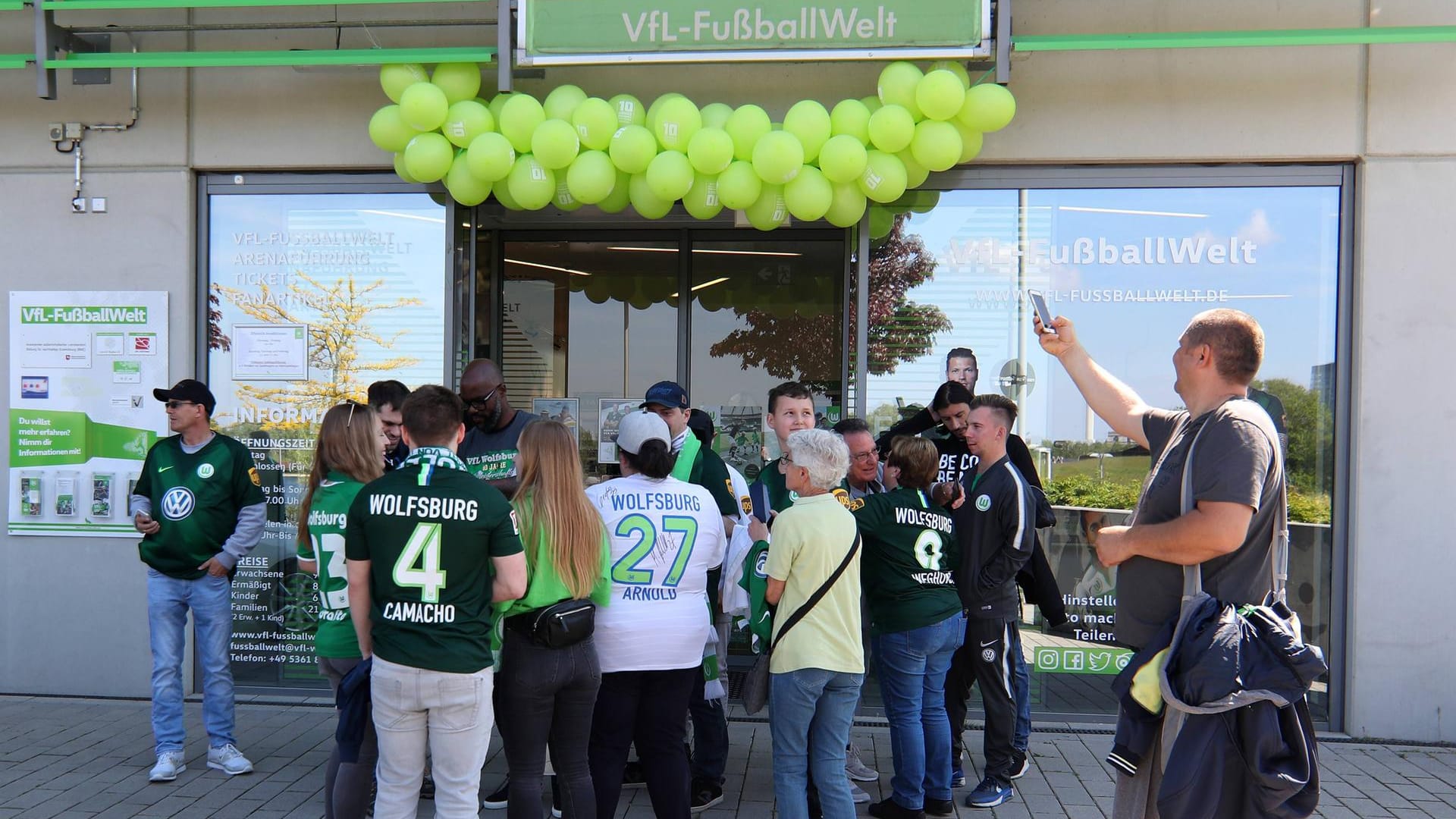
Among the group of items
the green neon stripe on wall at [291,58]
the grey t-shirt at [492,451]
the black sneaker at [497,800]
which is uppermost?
the green neon stripe on wall at [291,58]

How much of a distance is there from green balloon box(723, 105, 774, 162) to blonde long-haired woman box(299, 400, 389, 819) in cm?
236

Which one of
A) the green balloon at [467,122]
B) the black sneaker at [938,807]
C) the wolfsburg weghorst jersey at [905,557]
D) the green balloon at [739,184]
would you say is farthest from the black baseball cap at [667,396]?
the black sneaker at [938,807]

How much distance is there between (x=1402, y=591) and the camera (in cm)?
601

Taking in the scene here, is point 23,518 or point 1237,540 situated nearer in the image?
point 1237,540

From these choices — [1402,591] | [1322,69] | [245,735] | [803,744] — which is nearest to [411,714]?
[803,744]

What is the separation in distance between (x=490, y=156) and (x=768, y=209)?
146 centimetres

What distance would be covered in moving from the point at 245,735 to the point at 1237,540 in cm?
522

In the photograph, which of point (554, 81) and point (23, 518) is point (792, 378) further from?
point (23, 518)

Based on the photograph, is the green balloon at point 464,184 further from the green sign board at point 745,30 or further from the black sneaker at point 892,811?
the black sneaker at point 892,811

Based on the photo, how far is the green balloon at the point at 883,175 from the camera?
5660 mm

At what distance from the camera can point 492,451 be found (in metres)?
5.23

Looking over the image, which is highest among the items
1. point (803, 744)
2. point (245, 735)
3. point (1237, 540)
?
point (1237, 540)

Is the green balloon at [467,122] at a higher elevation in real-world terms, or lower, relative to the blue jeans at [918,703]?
higher

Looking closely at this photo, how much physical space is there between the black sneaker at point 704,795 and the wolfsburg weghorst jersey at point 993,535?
1408 mm
